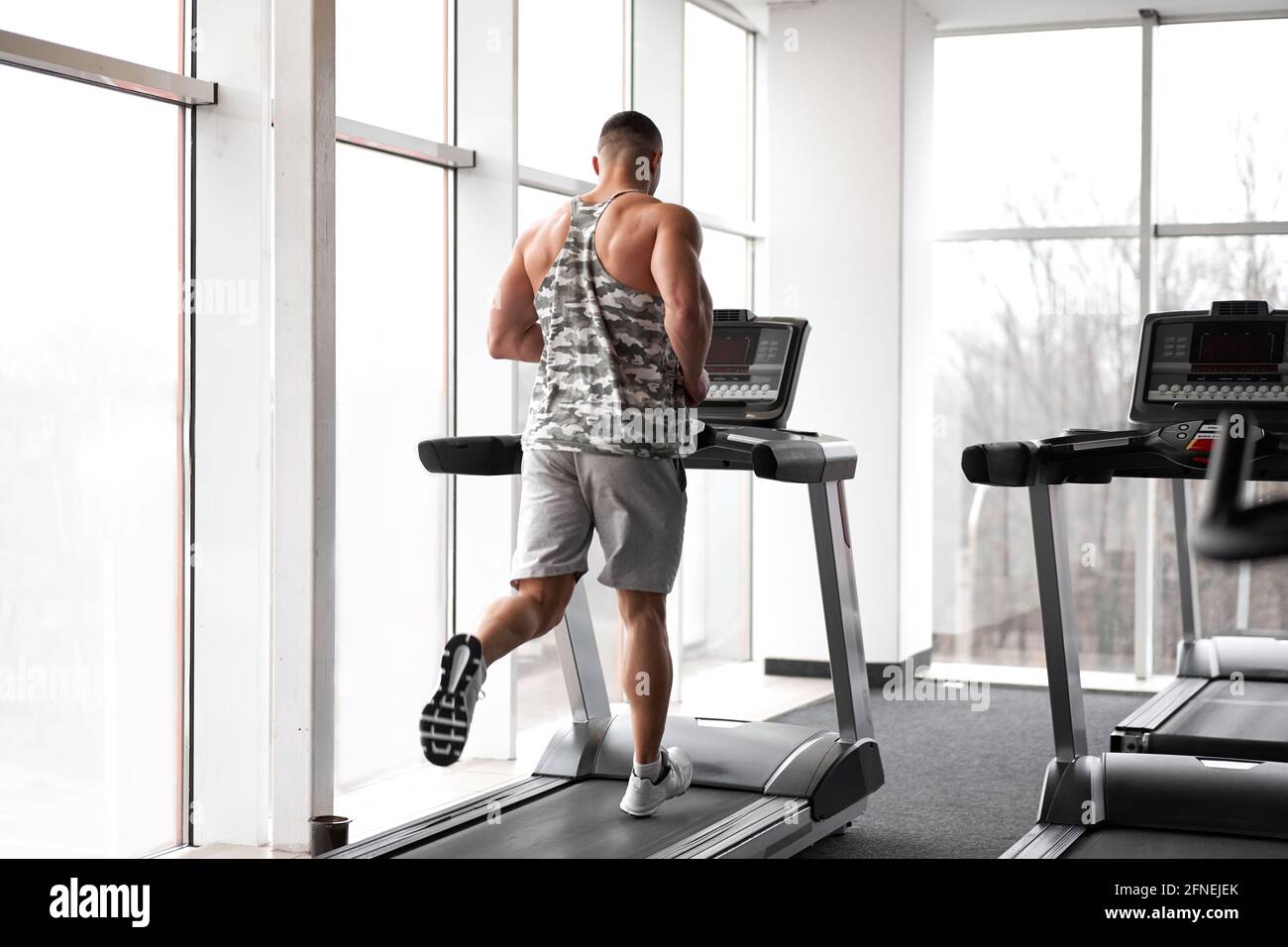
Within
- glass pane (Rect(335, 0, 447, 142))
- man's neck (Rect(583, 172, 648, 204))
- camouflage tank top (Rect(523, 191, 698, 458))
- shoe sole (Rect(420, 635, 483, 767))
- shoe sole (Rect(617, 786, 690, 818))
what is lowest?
shoe sole (Rect(617, 786, 690, 818))

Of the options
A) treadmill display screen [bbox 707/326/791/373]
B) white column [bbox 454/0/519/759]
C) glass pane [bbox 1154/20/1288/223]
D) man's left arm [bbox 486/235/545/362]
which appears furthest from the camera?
glass pane [bbox 1154/20/1288/223]

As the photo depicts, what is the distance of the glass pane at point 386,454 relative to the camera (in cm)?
391

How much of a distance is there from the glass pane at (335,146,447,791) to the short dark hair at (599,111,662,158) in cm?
123

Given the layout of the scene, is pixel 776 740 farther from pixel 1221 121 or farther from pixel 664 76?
pixel 1221 121

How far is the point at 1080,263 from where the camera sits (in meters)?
6.01

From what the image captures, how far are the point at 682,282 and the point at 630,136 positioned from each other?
37cm

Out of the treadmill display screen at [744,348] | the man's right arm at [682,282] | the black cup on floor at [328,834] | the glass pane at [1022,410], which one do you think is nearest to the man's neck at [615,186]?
the man's right arm at [682,282]

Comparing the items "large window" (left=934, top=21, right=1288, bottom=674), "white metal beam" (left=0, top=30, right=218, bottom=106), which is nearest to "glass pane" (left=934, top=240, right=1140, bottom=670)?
"large window" (left=934, top=21, right=1288, bottom=674)

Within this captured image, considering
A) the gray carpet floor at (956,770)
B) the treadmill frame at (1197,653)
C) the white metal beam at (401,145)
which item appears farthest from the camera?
the treadmill frame at (1197,653)

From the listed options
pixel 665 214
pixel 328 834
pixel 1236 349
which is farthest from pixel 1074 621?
pixel 328 834

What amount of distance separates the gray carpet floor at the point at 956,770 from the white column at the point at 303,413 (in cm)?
122

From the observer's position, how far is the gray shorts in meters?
2.80

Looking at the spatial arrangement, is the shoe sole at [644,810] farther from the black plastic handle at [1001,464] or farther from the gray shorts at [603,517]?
the black plastic handle at [1001,464]

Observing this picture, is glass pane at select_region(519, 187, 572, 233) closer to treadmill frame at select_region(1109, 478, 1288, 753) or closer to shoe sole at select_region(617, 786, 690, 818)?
shoe sole at select_region(617, 786, 690, 818)
